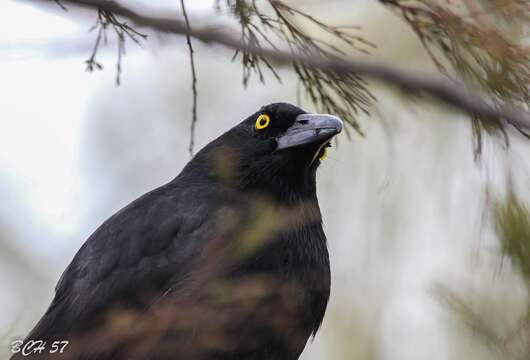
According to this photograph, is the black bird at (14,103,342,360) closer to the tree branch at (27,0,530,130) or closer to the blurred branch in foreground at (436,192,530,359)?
the tree branch at (27,0,530,130)

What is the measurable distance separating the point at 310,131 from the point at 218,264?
73 cm

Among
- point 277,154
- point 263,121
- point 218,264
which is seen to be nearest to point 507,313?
point 218,264

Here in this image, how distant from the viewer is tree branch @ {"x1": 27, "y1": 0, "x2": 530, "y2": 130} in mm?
2023

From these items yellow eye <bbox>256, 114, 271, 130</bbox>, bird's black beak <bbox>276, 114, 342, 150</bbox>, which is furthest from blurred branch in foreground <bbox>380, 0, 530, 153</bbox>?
yellow eye <bbox>256, 114, 271, 130</bbox>

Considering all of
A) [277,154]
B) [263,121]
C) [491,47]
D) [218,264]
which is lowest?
[218,264]

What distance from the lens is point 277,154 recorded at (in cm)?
389

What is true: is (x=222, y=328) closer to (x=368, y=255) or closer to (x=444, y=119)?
(x=368, y=255)

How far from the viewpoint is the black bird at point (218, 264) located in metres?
3.15

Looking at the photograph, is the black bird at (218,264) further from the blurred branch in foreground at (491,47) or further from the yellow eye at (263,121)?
the blurred branch in foreground at (491,47)

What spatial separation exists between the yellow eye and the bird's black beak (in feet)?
0.31

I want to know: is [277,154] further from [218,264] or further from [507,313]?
[507,313]

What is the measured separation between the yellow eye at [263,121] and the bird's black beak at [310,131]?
9 cm

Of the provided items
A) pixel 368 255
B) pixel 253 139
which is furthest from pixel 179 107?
pixel 368 255

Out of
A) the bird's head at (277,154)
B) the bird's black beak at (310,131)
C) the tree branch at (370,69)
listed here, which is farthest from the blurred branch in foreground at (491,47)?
the bird's head at (277,154)
